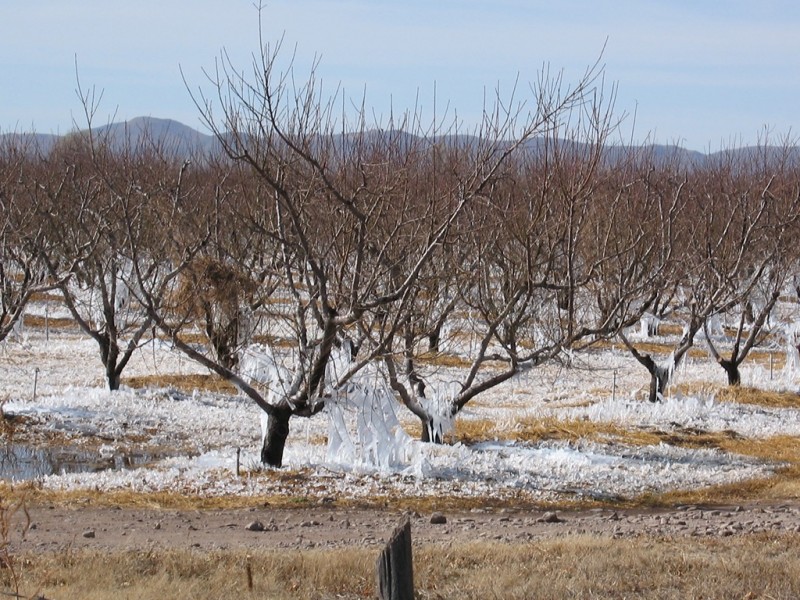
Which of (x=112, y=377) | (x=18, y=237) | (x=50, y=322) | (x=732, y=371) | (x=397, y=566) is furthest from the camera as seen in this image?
(x=50, y=322)

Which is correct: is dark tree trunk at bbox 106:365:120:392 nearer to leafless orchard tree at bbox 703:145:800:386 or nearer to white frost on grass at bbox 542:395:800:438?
white frost on grass at bbox 542:395:800:438

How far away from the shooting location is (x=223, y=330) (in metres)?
22.1

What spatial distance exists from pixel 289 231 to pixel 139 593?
1117 centimetres

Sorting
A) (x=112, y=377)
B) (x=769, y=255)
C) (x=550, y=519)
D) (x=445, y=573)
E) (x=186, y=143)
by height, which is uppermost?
(x=186, y=143)

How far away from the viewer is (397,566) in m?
6.18

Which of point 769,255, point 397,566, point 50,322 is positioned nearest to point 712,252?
point 769,255

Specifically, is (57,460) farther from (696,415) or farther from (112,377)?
(696,415)

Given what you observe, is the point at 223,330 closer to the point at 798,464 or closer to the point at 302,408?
the point at 302,408

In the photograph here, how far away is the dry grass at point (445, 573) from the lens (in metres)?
7.38

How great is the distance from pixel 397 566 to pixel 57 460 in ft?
36.7

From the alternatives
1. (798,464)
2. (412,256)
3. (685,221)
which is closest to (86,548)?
(412,256)

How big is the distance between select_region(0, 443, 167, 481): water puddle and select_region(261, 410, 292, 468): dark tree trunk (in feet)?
9.20

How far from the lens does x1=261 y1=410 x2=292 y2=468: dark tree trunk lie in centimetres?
1368

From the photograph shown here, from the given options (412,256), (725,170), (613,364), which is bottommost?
(613,364)
